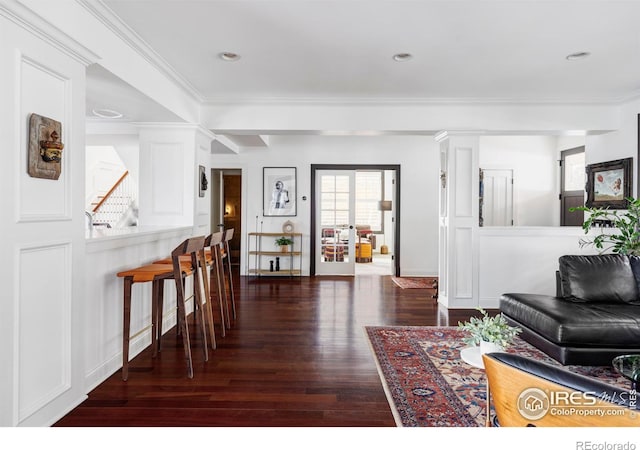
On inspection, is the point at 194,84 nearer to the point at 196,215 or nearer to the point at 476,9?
the point at 196,215

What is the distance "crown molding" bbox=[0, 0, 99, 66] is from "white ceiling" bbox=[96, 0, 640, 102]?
0.46 m

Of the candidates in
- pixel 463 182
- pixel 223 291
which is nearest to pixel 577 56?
pixel 463 182

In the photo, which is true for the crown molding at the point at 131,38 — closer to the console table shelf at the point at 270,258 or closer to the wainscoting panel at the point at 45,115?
the wainscoting panel at the point at 45,115

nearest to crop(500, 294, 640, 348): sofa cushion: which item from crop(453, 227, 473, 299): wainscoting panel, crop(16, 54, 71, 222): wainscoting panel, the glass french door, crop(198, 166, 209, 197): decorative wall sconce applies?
crop(453, 227, 473, 299): wainscoting panel

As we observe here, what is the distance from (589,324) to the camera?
2.76m

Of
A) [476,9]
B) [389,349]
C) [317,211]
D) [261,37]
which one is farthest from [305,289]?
[476,9]

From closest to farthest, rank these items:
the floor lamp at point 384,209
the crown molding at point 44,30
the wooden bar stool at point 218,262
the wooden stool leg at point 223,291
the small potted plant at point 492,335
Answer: the crown molding at point 44,30 < the small potted plant at point 492,335 < the wooden bar stool at point 218,262 < the wooden stool leg at point 223,291 < the floor lamp at point 384,209

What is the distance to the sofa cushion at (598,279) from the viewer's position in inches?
130

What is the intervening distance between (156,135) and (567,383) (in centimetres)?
440

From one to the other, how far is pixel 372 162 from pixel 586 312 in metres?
4.81

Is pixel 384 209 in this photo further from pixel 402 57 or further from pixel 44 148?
pixel 44 148

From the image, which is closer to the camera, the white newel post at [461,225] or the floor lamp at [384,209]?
the white newel post at [461,225]

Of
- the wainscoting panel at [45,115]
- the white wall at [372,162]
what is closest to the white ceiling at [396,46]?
the wainscoting panel at [45,115]

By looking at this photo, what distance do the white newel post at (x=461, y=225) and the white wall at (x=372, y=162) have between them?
2.40 m
